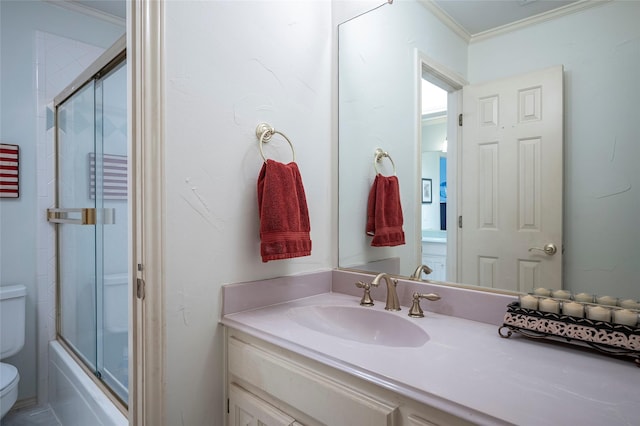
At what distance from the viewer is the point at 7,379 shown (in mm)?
1700

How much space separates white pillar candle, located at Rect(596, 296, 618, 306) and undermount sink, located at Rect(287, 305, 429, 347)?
470 millimetres

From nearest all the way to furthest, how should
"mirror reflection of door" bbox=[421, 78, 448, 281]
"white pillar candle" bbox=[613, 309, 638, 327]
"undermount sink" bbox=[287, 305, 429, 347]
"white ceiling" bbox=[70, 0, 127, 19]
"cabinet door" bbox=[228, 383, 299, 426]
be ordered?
1. "white pillar candle" bbox=[613, 309, 638, 327]
2. "cabinet door" bbox=[228, 383, 299, 426]
3. "undermount sink" bbox=[287, 305, 429, 347]
4. "mirror reflection of door" bbox=[421, 78, 448, 281]
5. "white ceiling" bbox=[70, 0, 127, 19]

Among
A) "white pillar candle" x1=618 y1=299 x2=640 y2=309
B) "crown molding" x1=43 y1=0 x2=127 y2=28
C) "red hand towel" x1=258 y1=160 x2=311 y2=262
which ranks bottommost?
"white pillar candle" x1=618 y1=299 x2=640 y2=309

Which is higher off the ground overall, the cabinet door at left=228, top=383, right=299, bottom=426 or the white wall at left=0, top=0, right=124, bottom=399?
the white wall at left=0, top=0, right=124, bottom=399

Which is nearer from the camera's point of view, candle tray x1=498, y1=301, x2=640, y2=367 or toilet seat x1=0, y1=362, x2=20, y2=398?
candle tray x1=498, y1=301, x2=640, y2=367

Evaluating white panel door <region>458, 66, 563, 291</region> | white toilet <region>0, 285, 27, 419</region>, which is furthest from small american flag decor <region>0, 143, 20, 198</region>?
white panel door <region>458, 66, 563, 291</region>

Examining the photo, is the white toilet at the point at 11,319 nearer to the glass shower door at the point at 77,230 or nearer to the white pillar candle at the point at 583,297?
the glass shower door at the point at 77,230

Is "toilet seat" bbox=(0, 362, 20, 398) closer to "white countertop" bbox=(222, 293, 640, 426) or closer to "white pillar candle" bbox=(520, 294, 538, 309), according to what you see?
"white countertop" bbox=(222, 293, 640, 426)

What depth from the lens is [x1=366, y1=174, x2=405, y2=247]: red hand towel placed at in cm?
136

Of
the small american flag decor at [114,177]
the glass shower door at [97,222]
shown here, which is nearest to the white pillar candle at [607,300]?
the glass shower door at [97,222]

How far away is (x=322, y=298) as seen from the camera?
1.36 metres

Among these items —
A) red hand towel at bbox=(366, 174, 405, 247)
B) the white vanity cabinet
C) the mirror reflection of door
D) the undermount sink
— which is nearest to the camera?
the white vanity cabinet

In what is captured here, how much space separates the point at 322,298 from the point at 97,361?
1.22m

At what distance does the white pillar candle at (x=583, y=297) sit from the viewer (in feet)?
3.00
